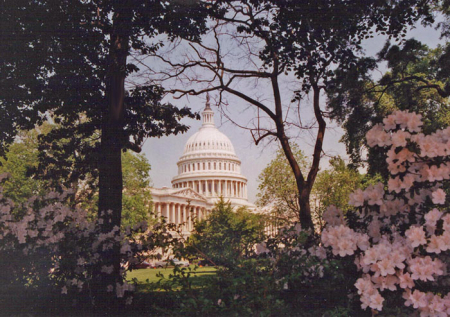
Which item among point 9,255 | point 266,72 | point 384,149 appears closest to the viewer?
point 384,149

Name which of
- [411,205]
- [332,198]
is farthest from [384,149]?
[332,198]

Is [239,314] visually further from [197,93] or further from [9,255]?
[197,93]

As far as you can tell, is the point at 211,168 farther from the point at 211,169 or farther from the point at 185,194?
the point at 185,194

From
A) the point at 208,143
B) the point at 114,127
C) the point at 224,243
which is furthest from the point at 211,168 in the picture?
the point at 224,243

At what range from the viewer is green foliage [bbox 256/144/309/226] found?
31.5m

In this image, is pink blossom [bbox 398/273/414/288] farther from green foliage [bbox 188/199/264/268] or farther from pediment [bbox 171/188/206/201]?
pediment [bbox 171/188/206/201]

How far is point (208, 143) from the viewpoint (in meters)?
114

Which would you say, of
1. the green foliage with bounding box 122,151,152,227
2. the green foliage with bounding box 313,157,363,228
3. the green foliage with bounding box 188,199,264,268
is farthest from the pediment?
the green foliage with bounding box 188,199,264,268

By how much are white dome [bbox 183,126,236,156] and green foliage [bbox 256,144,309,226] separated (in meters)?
78.6

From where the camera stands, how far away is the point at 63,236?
24.2 ft

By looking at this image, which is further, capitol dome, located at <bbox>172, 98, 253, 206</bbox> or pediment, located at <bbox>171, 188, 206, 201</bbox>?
capitol dome, located at <bbox>172, 98, 253, 206</bbox>

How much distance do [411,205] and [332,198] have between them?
27.6m

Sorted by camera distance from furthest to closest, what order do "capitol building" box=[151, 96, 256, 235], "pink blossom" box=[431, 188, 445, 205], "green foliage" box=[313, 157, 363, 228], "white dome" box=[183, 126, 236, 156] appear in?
"white dome" box=[183, 126, 236, 156] < "capitol building" box=[151, 96, 256, 235] < "green foliage" box=[313, 157, 363, 228] < "pink blossom" box=[431, 188, 445, 205]

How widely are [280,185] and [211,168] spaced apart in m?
78.3
